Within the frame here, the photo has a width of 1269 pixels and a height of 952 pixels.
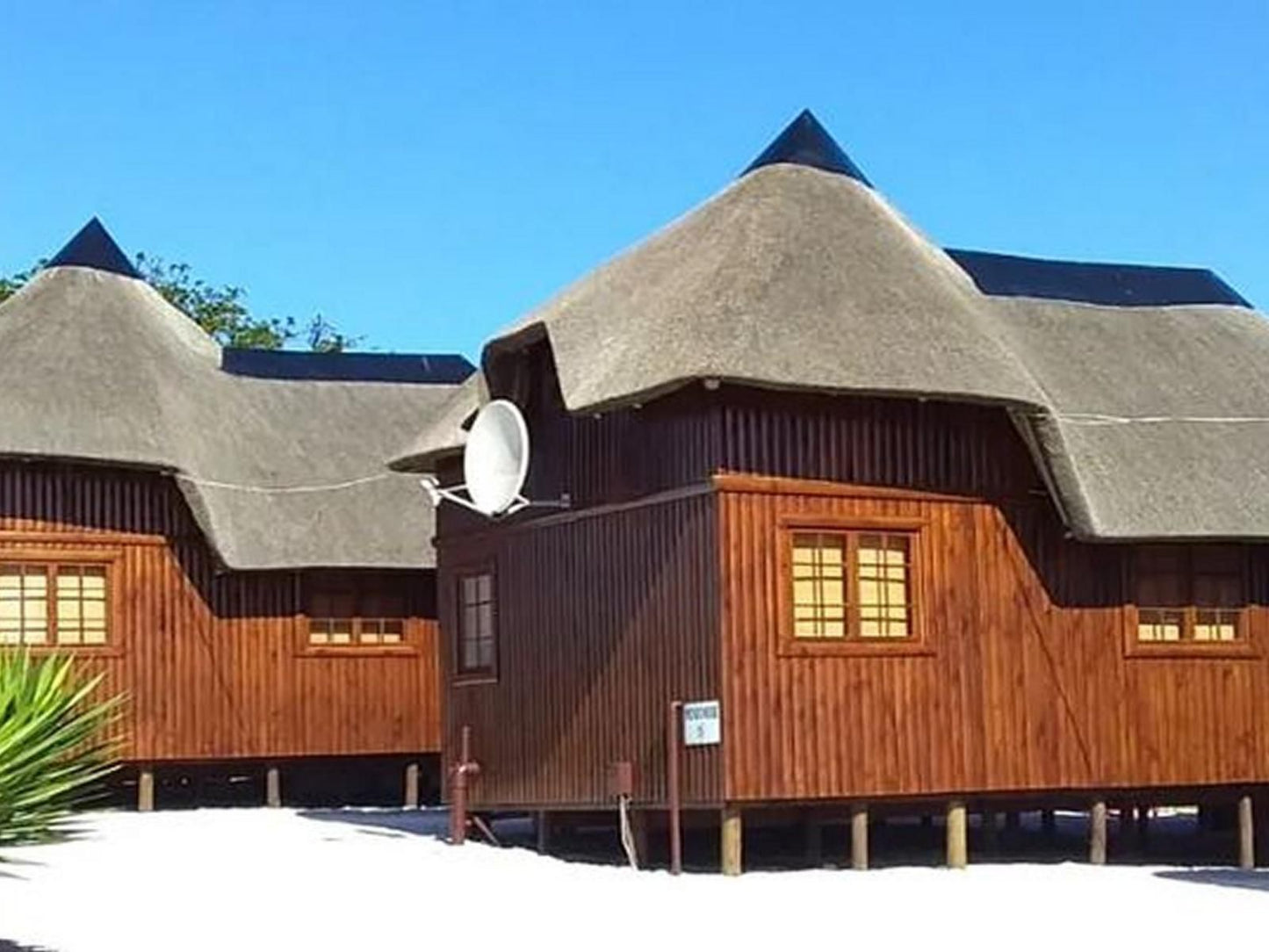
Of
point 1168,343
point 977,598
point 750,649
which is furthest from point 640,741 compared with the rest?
point 1168,343

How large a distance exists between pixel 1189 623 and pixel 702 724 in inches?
212

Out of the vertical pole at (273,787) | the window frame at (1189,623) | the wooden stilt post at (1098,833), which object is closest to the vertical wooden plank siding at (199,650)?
the vertical pole at (273,787)

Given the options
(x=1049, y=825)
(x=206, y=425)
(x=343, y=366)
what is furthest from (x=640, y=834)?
(x=343, y=366)

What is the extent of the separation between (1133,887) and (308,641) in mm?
13046

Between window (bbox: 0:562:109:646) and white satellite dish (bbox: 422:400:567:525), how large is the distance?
23.7 ft

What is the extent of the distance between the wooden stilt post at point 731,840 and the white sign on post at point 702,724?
→ 621 millimetres

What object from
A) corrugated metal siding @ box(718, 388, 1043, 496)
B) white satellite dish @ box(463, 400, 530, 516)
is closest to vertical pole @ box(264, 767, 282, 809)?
white satellite dish @ box(463, 400, 530, 516)

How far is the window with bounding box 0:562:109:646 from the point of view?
2705 cm

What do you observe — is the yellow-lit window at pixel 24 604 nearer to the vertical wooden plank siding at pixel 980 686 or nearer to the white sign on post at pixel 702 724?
the white sign on post at pixel 702 724

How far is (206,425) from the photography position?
29.2m

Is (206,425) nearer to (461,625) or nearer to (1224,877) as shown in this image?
(461,625)

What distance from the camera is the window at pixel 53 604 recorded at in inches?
1065

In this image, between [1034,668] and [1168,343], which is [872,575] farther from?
[1168,343]

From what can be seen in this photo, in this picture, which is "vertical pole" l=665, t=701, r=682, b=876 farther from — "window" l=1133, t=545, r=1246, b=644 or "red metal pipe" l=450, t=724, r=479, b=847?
"window" l=1133, t=545, r=1246, b=644
